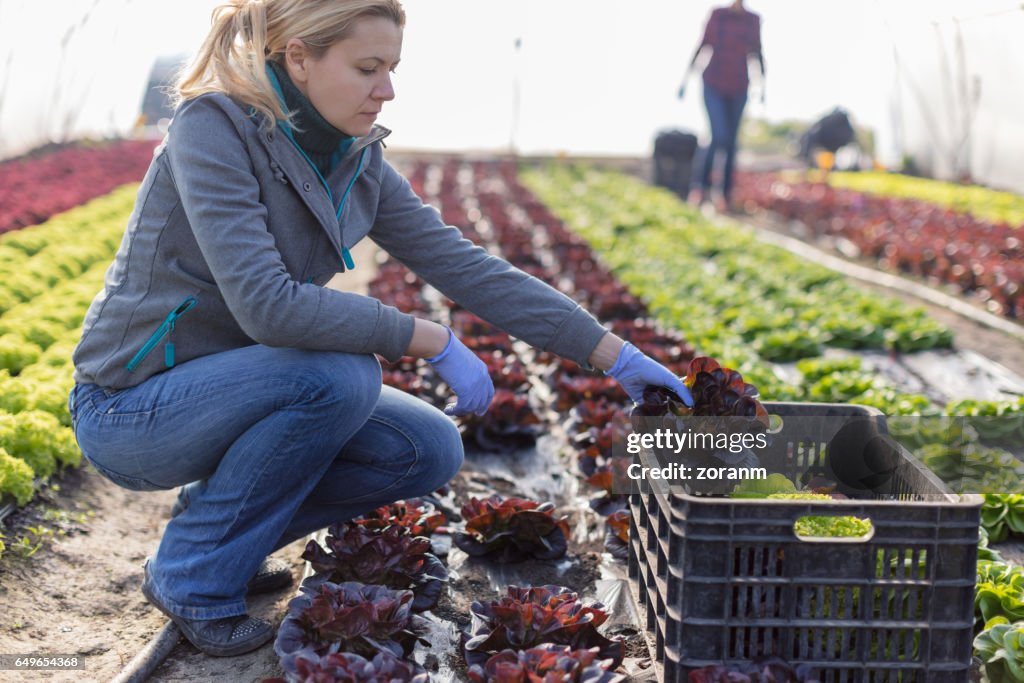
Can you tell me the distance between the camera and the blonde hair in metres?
2.26

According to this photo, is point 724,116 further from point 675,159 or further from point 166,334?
point 166,334

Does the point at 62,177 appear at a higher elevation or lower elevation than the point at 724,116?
lower

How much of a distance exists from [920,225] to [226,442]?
28.2ft

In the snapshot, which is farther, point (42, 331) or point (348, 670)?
point (42, 331)

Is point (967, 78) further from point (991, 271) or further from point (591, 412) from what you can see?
point (591, 412)

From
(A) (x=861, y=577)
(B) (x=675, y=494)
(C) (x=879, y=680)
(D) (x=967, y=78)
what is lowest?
(C) (x=879, y=680)

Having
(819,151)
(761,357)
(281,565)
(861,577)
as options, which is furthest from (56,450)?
(819,151)

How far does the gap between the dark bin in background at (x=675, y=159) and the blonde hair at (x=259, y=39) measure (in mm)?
12361

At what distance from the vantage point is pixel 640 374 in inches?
99.5


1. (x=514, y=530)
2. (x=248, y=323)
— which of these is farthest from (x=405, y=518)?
(x=248, y=323)

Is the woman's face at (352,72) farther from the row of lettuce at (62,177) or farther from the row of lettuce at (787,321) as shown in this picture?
the row of lettuce at (62,177)

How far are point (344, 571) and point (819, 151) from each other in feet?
60.9

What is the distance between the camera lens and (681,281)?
6.93 metres

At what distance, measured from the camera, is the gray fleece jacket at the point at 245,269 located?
2240 mm
